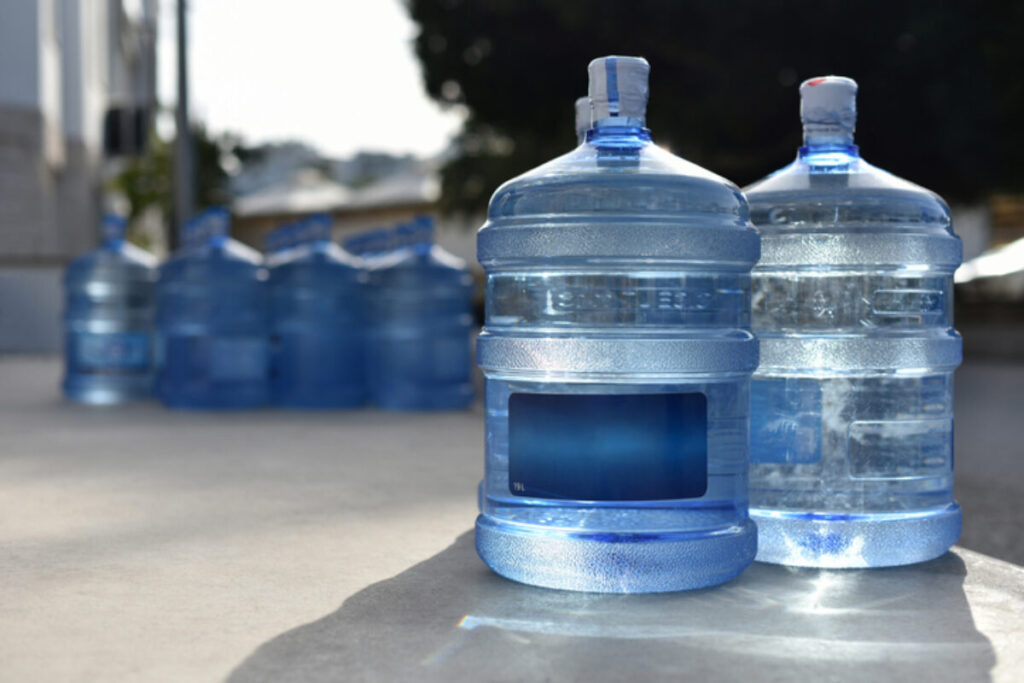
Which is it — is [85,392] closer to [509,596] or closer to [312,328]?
[312,328]

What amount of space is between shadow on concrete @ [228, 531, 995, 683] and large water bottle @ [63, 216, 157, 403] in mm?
4740

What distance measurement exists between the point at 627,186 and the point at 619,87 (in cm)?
17

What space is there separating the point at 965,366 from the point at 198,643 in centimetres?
1020

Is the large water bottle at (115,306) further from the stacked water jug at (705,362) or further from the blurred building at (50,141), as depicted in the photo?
the blurred building at (50,141)

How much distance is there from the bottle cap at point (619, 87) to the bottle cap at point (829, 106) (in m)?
0.40

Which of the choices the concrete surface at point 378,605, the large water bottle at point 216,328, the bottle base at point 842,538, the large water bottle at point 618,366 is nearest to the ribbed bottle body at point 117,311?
the large water bottle at point 216,328

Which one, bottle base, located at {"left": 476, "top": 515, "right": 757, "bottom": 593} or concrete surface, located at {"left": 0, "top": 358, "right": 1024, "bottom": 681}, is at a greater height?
bottle base, located at {"left": 476, "top": 515, "right": 757, "bottom": 593}

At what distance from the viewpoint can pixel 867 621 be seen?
70.7 inches

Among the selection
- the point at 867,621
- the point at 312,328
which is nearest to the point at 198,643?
the point at 867,621

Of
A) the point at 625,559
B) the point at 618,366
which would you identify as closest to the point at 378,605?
the point at 625,559

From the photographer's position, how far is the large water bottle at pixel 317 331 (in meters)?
5.93

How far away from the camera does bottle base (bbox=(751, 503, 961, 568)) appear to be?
2.13 m

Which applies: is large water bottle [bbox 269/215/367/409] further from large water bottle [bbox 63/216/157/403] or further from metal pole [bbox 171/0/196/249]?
metal pole [bbox 171/0/196/249]

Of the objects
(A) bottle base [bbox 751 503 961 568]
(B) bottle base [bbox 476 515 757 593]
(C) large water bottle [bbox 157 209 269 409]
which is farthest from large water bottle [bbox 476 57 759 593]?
(C) large water bottle [bbox 157 209 269 409]
